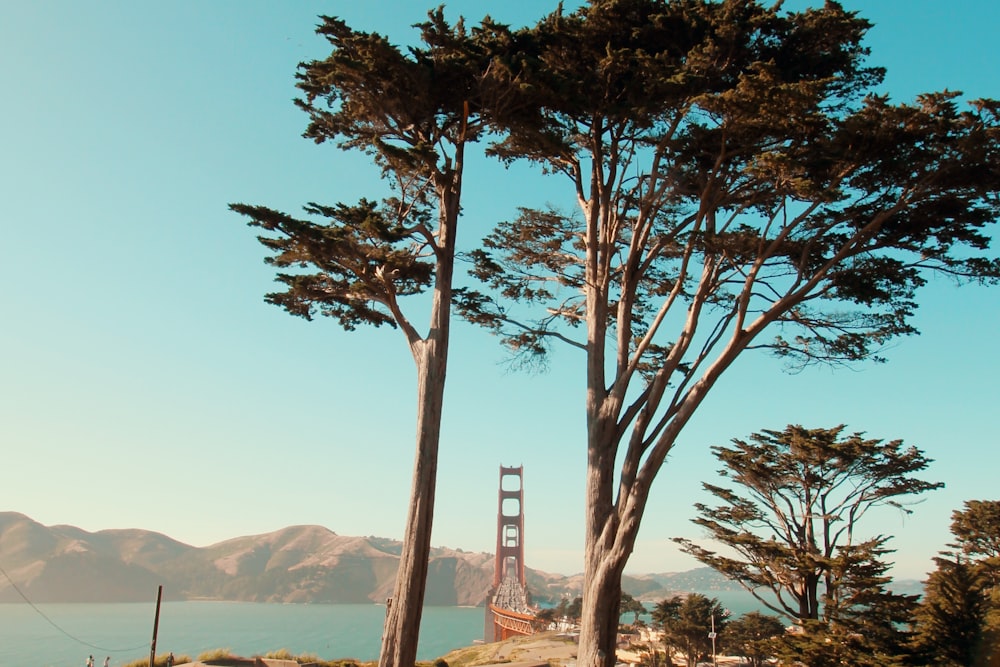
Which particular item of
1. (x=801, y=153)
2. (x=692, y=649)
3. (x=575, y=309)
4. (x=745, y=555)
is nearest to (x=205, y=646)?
(x=692, y=649)

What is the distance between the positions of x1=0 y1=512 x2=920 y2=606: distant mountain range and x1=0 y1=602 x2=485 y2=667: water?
7266 mm

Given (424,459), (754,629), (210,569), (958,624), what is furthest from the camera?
(210,569)

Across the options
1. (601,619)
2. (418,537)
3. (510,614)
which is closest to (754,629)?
(601,619)

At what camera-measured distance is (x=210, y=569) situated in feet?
406

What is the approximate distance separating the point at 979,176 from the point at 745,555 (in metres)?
8.90

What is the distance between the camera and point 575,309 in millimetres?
8336

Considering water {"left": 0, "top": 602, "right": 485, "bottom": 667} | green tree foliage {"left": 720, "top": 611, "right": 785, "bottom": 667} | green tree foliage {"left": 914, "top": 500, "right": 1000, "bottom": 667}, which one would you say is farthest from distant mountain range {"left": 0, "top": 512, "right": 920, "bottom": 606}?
green tree foliage {"left": 914, "top": 500, "right": 1000, "bottom": 667}

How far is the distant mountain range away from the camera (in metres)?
99.7

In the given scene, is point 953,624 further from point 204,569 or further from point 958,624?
point 204,569

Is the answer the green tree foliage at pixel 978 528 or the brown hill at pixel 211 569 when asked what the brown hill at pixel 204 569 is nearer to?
the brown hill at pixel 211 569

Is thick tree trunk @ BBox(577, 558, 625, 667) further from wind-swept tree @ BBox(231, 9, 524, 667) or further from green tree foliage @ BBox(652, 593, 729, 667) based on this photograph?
green tree foliage @ BBox(652, 593, 729, 667)

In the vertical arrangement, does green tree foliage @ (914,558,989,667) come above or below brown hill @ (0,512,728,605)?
above

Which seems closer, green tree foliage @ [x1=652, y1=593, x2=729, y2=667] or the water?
green tree foliage @ [x1=652, y1=593, x2=729, y2=667]

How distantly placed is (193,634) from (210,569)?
76.6m
